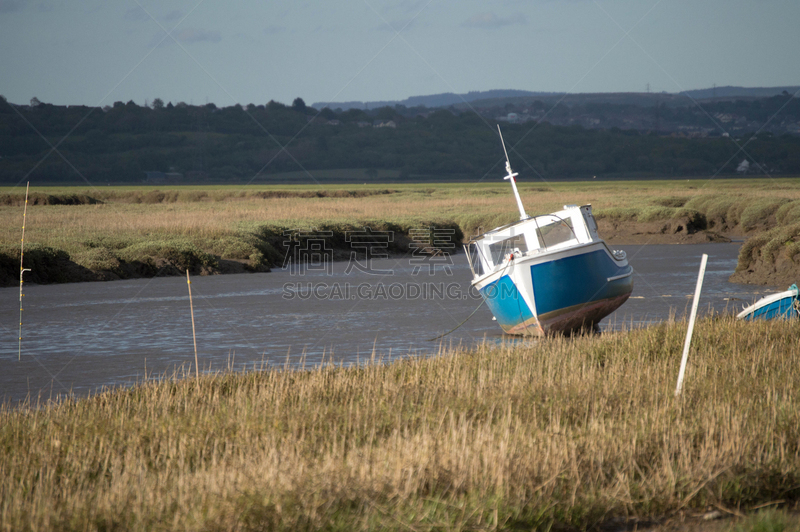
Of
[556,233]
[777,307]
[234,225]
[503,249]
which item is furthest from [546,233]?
[234,225]

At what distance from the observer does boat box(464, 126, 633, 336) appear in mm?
15031

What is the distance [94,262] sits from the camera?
26078 mm

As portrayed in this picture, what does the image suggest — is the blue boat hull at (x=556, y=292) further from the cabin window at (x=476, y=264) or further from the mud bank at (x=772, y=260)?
the mud bank at (x=772, y=260)

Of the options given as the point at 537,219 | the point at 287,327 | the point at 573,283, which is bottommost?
the point at 287,327

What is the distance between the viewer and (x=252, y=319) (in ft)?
59.9

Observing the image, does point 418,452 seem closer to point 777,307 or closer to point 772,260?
point 777,307

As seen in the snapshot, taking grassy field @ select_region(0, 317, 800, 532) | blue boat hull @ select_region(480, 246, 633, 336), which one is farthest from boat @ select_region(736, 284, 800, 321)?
grassy field @ select_region(0, 317, 800, 532)

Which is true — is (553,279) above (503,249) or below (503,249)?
below

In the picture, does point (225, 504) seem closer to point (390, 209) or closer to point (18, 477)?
point (18, 477)

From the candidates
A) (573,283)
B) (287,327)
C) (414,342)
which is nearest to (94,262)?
(287,327)

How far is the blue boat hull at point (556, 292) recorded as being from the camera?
49.3ft

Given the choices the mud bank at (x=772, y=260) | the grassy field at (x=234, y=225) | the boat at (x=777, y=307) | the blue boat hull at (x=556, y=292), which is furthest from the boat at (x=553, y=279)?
the grassy field at (x=234, y=225)

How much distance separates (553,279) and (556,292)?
0.90ft

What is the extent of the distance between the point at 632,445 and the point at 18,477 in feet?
16.9
